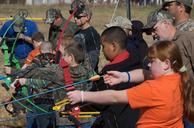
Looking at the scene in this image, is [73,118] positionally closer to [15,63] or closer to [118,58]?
[118,58]

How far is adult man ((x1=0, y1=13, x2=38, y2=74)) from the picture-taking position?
7465 mm

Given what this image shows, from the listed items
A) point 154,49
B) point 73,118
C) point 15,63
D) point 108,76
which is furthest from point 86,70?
point 15,63

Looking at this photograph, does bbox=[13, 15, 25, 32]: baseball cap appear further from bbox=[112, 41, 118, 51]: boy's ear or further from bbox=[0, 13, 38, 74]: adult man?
bbox=[112, 41, 118, 51]: boy's ear

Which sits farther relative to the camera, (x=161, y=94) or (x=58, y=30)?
(x=58, y=30)

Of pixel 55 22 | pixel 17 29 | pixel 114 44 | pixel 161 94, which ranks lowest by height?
pixel 17 29

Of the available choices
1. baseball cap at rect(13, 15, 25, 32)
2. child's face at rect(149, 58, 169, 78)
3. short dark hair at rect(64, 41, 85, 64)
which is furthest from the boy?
baseball cap at rect(13, 15, 25, 32)

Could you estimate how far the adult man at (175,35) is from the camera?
448 cm

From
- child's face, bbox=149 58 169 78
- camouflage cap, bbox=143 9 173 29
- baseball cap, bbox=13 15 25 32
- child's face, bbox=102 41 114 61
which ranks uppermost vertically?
camouflage cap, bbox=143 9 173 29

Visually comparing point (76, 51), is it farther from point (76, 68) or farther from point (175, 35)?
point (175, 35)

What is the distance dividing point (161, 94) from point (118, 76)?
469mm

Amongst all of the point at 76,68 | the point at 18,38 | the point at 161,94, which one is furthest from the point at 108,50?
the point at 18,38

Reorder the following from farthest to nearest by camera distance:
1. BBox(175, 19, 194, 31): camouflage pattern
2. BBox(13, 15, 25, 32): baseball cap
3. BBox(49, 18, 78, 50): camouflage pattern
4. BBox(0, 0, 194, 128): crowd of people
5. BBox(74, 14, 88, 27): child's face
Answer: BBox(13, 15, 25, 32): baseball cap → BBox(49, 18, 78, 50): camouflage pattern → BBox(74, 14, 88, 27): child's face → BBox(175, 19, 194, 31): camouflage pattern → BBox(0, 0, 194, 128): crowd of people

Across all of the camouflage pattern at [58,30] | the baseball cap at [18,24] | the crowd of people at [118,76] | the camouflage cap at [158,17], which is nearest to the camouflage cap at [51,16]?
the crowd of people at [118,76]

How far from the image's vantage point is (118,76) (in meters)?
3.82
